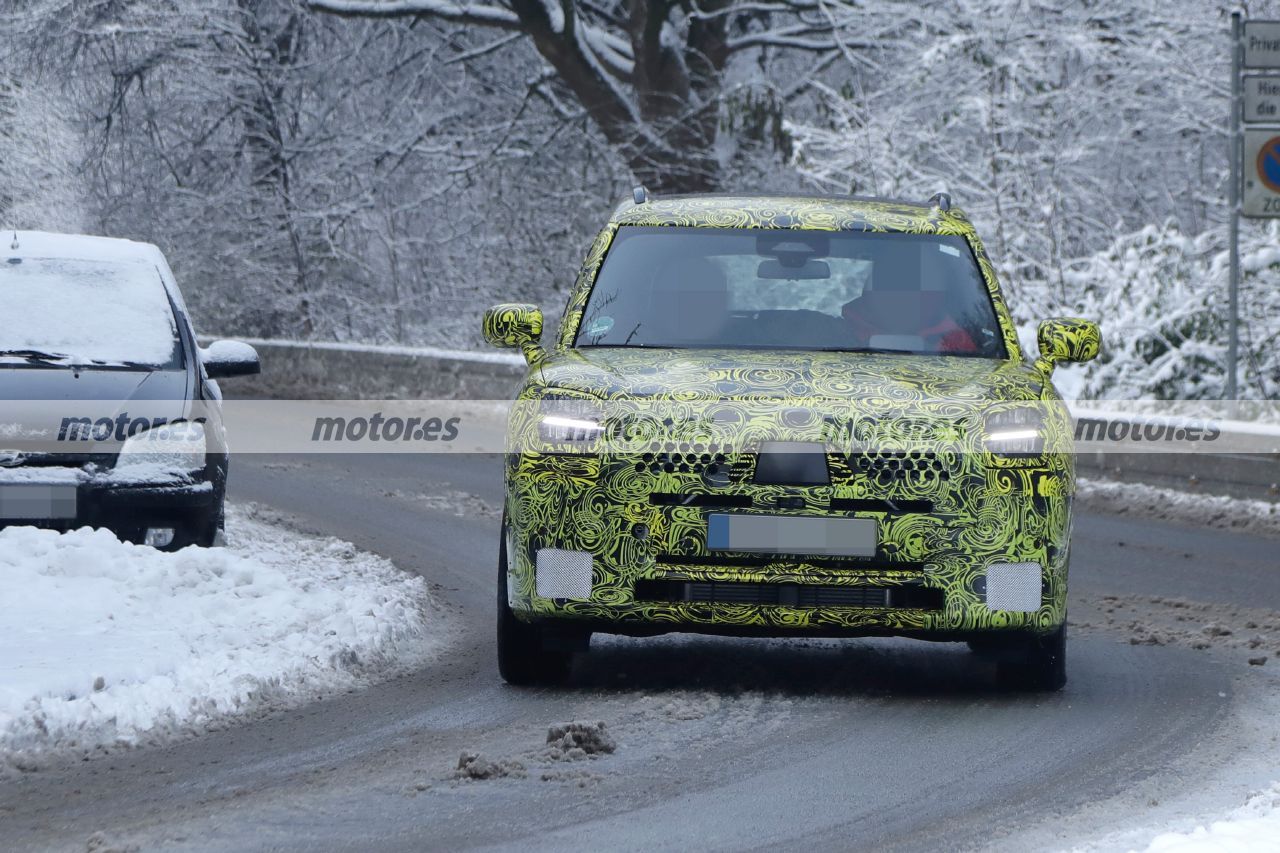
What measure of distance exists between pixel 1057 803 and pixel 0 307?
6353mm

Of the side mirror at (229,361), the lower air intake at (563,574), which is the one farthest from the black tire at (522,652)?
the side mirror at (229,361)

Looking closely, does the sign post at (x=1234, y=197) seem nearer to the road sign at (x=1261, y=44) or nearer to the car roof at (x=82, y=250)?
the road sign at (x=1261, y=44)

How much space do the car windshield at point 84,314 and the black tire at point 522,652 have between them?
131 inches

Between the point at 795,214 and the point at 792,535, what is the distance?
1.95m

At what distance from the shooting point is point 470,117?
2838 cm

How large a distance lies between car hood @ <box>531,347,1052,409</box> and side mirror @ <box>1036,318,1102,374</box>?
9.6 inches

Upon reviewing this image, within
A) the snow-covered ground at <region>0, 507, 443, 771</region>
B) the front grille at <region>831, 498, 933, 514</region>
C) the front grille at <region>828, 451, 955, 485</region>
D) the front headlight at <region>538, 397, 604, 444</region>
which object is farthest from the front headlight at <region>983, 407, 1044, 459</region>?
the snow-covered ground at <region>0, 507, 443, 771</region>

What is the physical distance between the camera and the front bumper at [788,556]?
6617 mm

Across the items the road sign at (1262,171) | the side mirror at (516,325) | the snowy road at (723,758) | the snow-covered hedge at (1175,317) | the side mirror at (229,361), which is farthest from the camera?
the snow-covered hedge at (1175,317)

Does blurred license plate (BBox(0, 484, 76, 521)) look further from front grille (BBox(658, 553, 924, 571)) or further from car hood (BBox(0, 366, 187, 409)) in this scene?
front grille (BBox(658, 553, 924, 571))

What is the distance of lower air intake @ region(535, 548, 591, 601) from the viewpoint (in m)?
6.70

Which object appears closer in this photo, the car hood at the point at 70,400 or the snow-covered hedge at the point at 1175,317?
the car hood at the point at 70,400

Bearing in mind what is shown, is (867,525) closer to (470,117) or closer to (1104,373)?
(1104,373)

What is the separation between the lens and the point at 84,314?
32.9 ft
